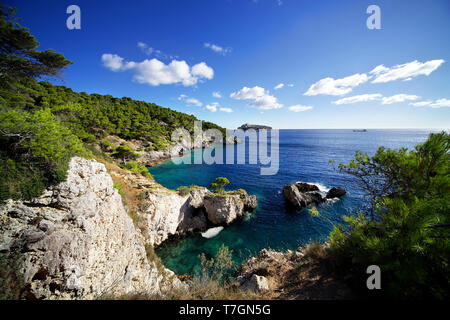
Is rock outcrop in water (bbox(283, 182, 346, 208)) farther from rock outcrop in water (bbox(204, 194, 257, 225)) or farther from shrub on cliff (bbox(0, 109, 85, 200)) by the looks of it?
shrub on cliff (bbox(0, 109, 85, 200))

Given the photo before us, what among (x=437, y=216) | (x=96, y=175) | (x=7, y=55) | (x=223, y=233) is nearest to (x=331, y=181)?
(x=223, y=233)

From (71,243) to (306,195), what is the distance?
20.3 metres

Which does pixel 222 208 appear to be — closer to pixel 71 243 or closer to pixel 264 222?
pixel 264 222

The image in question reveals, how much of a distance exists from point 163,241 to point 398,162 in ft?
47.3

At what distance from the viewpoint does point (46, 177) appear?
4.37m

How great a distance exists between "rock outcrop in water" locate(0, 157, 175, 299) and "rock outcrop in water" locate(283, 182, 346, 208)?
52.5 feet

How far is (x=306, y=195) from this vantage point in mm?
18016

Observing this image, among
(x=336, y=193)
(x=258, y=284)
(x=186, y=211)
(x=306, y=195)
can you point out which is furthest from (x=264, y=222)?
(x=336, y=193)

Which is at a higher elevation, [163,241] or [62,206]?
[62,206]

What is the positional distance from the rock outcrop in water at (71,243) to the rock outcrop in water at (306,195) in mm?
16000

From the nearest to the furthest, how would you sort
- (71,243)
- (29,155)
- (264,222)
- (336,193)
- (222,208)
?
(71,243)
(29,155)
(222,208)
(264,222)
(336,193)

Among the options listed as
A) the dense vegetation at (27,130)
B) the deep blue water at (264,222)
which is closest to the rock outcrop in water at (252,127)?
the deep blue water at (264,222)
